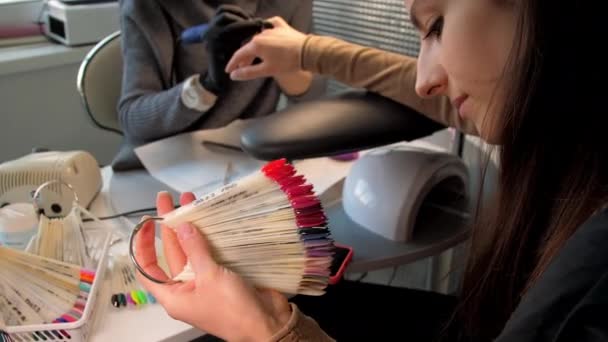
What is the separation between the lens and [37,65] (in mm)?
1778

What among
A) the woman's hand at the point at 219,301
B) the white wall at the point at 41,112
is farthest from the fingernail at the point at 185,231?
the white wall at the point at 41,112

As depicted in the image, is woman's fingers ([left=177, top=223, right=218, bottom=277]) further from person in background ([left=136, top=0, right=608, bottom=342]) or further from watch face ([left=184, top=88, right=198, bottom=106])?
watch face ([left=184, top=88, right=198, bottom=106])

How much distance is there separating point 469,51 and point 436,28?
61 mm

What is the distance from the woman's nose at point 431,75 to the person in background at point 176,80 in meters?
0.42

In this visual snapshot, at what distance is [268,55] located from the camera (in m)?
1.00

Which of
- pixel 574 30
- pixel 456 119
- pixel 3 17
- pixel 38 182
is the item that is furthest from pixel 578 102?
pixel 3 17

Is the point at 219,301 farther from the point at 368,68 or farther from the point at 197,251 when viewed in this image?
the point at 368,68

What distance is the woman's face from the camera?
1.84 feet

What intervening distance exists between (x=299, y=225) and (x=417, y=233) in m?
0.45

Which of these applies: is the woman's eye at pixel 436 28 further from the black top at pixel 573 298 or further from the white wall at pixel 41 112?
the white wall at pixel 41 112

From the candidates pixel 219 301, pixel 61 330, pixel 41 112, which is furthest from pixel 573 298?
pixel 41 112

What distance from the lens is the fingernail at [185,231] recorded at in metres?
0.56

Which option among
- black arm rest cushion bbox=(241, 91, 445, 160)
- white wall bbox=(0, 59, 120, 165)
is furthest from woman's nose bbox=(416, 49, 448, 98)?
white wall bbox=(0, 59, 120, 165)

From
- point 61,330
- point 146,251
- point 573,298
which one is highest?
point 573,298
